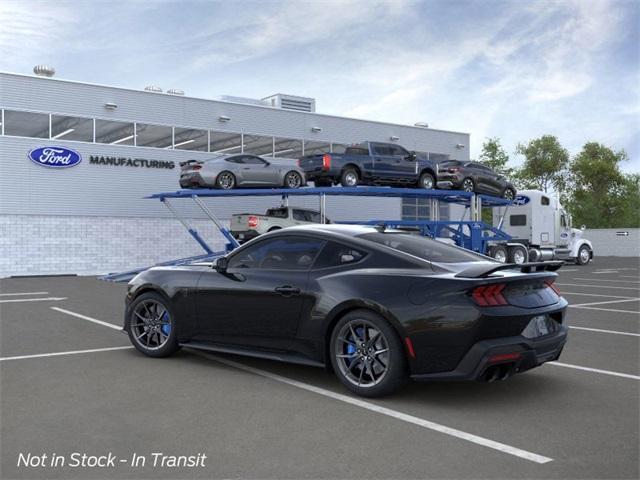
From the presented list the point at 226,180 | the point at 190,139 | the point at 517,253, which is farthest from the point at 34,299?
the point at 517,253

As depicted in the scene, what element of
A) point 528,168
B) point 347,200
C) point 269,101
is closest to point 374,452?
point 347,200

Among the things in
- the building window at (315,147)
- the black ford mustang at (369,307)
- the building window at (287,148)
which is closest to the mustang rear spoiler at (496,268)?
the black ford mustang at (369,307)

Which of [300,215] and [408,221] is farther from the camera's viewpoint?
[300,215]

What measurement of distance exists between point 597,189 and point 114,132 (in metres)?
56.8

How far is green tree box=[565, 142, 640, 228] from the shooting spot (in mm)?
68188

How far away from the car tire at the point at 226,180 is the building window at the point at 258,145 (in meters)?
8.18

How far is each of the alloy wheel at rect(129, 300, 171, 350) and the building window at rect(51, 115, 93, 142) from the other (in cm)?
2055

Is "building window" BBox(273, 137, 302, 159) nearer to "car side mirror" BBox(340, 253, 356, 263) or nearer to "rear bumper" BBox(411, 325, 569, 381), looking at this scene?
"car side mirror" BBox(340, 253, 356, 263)

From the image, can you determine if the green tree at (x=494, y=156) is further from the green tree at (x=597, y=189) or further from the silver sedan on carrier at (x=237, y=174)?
the silver sedan on carrier at (x=237, y=174)

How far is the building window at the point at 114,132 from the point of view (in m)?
26.6

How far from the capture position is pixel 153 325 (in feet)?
23.5

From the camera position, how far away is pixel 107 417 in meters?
4.89

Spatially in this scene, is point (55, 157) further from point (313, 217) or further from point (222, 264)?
point (222, 264)

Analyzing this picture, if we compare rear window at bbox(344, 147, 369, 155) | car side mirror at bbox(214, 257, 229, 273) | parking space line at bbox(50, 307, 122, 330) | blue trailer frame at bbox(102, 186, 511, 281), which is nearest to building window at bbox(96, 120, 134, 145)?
blue trailer frame at bbox(102, 186, 511, 281)
